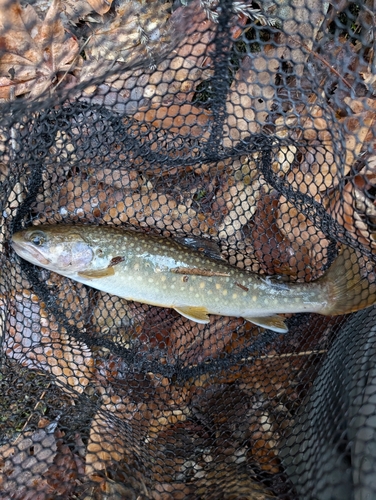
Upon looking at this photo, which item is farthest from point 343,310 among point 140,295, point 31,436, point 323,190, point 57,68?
point 57,68

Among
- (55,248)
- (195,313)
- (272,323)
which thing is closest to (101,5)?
(55,248)

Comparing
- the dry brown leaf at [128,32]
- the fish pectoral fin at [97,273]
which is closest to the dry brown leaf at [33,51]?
the dry brown leaf at [128,32]

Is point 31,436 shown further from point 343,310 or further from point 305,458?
point 343,310

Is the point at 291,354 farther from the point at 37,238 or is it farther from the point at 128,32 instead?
the point at 128,32

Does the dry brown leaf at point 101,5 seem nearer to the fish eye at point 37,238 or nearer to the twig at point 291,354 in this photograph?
the fish eye at point 37,238

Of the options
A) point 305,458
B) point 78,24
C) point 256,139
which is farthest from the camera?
point 78,24

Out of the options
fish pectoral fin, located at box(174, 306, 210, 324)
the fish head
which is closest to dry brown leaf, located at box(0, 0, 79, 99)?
the fish head
